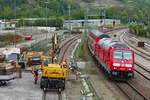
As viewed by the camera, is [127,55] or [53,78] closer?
[53,78]

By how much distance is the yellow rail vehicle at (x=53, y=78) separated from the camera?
35.8 m

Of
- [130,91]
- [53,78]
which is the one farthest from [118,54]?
[53,78]

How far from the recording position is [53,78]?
3606 cm

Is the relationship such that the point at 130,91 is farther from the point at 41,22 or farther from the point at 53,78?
the point at 41,22

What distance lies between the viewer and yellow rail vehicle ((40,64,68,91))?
1411 inches

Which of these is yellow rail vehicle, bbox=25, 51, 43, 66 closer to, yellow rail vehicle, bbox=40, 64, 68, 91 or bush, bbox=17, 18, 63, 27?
yellow rail vehicle, bbox=40, 64, 68, 91

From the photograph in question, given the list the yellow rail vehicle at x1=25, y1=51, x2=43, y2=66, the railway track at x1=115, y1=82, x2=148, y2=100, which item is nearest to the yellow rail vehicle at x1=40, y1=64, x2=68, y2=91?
the railway track at x1=115, y1=82, x2=148, y2=100

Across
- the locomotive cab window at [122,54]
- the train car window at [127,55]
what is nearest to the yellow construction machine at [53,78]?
the locomotive cab window at [122,54]

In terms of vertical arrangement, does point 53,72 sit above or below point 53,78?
above

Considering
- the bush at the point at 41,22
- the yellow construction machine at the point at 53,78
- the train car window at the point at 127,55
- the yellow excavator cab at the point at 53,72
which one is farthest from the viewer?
the bush at the point at 41,22

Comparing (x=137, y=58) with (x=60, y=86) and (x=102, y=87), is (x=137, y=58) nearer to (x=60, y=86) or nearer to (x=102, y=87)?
(x=102, y=87)

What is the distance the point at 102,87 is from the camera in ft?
129

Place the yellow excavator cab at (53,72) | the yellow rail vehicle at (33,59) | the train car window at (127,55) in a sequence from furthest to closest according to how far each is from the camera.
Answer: the yellow rail vehicle at (33,59) < the train car window at (127,55) < the yellow excavator cab at (53,72)

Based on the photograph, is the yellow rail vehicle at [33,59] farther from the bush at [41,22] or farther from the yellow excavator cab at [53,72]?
the bush at [41,22]
